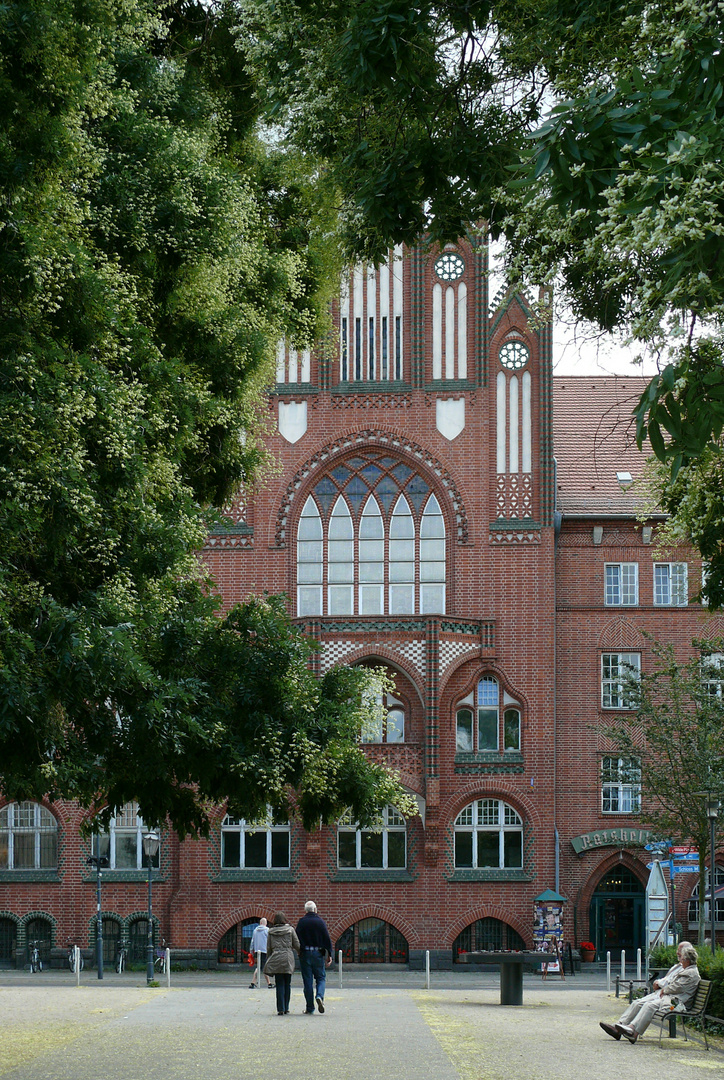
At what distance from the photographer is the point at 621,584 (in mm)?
37625

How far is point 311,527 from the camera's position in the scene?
37250 mm

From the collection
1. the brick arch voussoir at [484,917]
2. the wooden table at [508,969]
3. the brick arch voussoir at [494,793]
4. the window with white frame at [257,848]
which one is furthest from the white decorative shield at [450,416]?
the wooden table at [508,969]

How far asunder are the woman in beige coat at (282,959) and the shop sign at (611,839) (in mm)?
18196

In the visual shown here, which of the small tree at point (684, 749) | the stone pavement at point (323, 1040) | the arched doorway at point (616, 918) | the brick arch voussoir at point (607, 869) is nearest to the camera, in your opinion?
the stone pavement at point (323, 1040)

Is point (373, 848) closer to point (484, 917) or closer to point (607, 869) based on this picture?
point (484, 917)

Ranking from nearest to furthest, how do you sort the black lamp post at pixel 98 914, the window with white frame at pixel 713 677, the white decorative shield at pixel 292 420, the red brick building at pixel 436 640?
the window with white frame at pixel 713 677 → the black lamp post at pixel 98 914 → the red brick building at pixel 436 640 → the white decorative shield at pixel 292 420

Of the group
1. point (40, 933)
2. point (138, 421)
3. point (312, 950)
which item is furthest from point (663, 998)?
point (40, 933)

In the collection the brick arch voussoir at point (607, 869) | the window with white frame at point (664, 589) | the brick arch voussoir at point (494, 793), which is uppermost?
the window with white frame at point (664, 589)

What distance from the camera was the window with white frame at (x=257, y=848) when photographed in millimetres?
36312

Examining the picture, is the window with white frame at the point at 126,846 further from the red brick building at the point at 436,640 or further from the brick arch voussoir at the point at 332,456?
the brick arch voussoir at the point at 332,456

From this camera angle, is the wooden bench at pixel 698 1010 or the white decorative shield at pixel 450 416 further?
the white decorative shield at pixel 450 416

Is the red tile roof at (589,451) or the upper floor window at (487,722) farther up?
the red tile roof at (589,451)

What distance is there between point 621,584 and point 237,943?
43.3 feet

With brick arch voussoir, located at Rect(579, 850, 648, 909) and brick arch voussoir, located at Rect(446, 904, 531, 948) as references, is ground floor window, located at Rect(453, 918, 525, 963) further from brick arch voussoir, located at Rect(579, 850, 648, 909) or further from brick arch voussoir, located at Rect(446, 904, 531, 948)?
brick arch voussoir, located at Rect(579, 850, 648, 909)
